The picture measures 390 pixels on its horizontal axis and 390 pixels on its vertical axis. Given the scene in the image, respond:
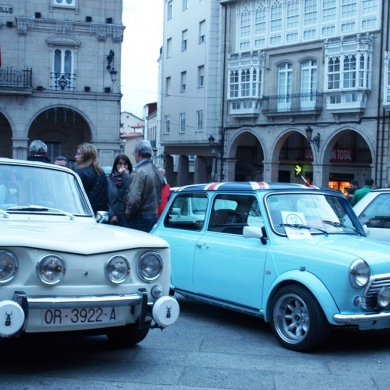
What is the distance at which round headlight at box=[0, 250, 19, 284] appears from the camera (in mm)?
4922

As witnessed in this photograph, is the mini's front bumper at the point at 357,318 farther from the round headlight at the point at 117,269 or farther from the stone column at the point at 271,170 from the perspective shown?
the stone column at the point at 271,170

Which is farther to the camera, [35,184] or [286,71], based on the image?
[286,71]

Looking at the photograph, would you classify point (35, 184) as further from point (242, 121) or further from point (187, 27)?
point (187, 27)

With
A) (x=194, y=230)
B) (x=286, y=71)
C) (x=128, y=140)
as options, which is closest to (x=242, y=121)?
(x=286, y=71)

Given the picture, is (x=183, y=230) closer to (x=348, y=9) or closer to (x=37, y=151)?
(x=37, y=151)

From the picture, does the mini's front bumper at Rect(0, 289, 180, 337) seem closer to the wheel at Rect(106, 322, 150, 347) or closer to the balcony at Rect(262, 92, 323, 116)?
the wheel at Rect(106, 322, 150, 347)

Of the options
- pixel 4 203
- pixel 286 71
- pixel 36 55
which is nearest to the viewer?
pixel 4 203

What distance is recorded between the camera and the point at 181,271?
8.11 m

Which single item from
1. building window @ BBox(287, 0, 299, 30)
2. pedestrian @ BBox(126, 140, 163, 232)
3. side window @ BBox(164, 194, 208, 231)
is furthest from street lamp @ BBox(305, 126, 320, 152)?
side window @ BBox(164, 194, 208, 231)

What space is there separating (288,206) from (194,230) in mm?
1316

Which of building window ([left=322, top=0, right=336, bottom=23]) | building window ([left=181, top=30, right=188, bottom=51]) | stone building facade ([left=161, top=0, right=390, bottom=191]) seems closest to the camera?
stone building facade ([left=161, top=0, right=390, bottom=191])

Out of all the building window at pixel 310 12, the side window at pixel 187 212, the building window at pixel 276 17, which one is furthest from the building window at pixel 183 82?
the side window at pixel 187 212

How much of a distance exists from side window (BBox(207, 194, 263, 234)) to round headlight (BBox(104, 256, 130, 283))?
234 centimetres

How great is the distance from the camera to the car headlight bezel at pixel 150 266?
5.52 meters
